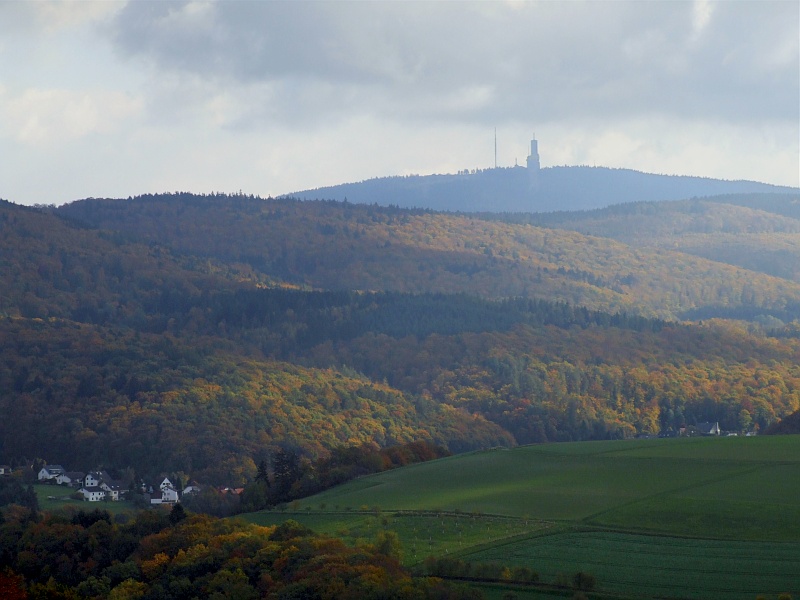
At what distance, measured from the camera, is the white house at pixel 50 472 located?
121125 millimetres

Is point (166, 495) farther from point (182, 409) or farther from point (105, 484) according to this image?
point (182, 409)

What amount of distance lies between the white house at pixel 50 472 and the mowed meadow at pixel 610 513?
3773 cm

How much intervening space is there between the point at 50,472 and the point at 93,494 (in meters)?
14.8

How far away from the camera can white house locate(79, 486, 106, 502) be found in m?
108

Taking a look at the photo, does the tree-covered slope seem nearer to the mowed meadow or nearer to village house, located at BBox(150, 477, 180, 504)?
village house, located at BBox(150, 477, 180, 504)

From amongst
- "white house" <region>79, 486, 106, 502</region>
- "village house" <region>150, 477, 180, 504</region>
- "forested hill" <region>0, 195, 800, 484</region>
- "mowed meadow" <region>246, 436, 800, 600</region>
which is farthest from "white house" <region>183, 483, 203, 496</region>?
"mowed meadow" <region>246, 436, 800, 600</region>

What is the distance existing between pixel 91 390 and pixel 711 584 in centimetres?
10805

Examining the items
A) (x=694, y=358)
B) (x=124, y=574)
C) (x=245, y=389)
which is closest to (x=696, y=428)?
(x=694, y=358)

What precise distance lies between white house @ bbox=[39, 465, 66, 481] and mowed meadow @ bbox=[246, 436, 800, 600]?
37728 mm

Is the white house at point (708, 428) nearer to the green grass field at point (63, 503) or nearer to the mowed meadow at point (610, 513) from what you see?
the mowed meadow at point (610, 513)

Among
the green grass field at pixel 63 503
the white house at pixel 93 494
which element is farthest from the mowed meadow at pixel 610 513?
the white house at pixel 93 494

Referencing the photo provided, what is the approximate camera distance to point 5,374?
15938cm

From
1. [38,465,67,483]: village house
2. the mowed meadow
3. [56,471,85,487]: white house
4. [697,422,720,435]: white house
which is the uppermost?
the mowed meadow

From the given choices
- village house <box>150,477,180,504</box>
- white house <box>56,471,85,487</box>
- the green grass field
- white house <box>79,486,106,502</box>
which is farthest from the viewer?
white house <box>56,471,85,487</box>
